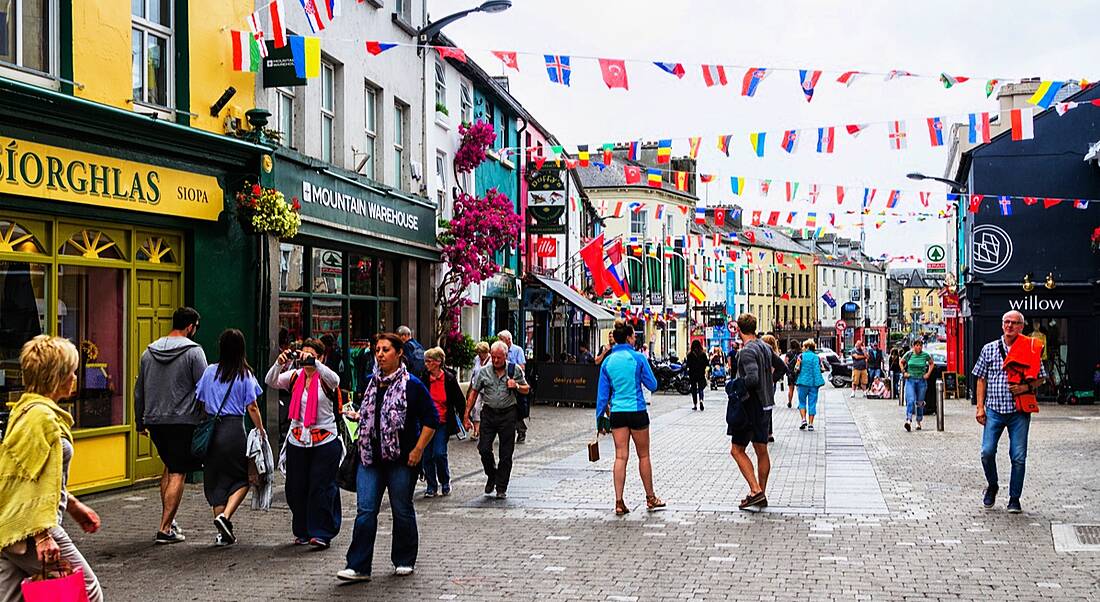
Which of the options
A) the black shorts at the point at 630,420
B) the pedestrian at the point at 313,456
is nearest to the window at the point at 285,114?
the black shorts at the point at 630,420

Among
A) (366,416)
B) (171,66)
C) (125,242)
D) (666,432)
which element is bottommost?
(666,432)

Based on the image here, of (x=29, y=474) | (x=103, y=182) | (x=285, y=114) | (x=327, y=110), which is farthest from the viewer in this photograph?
(x=327, y=110)

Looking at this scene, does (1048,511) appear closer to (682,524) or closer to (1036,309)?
(682,524)

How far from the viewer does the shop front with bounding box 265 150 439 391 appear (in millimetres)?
15734

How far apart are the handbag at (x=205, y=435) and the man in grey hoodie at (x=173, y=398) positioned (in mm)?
130

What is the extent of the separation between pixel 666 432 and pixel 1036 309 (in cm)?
1534

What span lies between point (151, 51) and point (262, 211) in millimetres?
2184

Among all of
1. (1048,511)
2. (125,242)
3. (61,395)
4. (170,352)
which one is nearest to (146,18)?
(125,242)

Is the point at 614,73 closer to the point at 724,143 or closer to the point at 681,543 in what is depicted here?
the point at 724,143

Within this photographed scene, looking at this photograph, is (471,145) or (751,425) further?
(471,145)

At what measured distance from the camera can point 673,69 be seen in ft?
48.5

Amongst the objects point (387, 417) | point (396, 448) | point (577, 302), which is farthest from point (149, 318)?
point (577, 302)

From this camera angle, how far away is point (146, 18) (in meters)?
12.9

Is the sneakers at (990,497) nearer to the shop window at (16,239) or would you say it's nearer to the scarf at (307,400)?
the scarf at (307,400)
